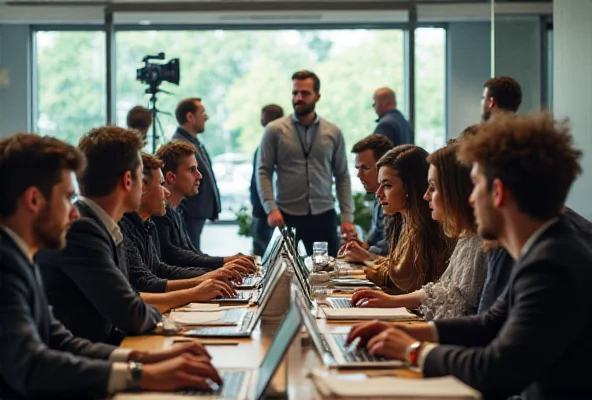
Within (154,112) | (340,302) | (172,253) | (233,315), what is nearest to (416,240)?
(340,302)

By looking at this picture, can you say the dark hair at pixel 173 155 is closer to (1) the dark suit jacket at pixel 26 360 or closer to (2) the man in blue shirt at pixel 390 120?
(2) the man in blue shirt at pixel 390 120

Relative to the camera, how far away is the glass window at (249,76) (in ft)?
32.8

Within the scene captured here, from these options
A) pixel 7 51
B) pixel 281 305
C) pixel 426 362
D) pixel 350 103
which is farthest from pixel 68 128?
pixel 426 362

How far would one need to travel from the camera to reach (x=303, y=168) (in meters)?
7.61

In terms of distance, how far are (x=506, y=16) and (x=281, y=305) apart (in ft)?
19.8

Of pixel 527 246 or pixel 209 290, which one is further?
pixel 209 290

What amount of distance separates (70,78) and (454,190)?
280 inches

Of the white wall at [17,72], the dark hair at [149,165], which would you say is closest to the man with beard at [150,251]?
the dark hair at [149,165]

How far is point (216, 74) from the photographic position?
10305mm

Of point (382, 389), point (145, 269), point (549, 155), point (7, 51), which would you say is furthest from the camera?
point (7, 51)

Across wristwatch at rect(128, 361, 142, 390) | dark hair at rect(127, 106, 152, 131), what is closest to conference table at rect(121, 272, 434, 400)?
wristwatch at rect(128, 361, 142, 390)

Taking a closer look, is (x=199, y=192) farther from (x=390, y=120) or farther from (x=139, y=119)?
(x=390, y=120)

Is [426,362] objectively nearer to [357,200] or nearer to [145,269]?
[145,269]

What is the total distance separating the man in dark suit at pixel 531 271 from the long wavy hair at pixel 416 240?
5.76 feet
